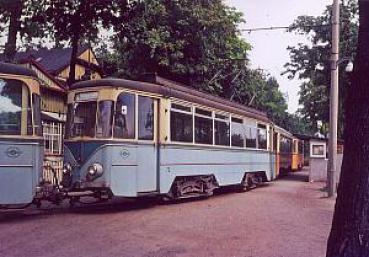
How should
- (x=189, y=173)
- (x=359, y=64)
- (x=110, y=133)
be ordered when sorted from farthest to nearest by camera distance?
(x=189, y=173), (x=110, y=133), (x=359, y=64)

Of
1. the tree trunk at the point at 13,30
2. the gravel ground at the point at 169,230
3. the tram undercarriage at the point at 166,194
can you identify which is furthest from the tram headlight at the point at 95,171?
the tree trunk at the point at 13,30

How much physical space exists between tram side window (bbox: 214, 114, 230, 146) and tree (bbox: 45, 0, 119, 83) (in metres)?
6.80

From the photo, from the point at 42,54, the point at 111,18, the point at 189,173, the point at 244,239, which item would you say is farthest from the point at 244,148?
the point at 42,54

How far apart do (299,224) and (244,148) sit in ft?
24.5

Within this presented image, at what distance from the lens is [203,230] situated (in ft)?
31.9

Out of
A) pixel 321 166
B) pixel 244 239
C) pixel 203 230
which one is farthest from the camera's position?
pixel 321 166

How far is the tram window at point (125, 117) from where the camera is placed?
12.0 meters

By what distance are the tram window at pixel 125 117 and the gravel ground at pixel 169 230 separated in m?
1.80

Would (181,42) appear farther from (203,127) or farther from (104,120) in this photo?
(104,120)

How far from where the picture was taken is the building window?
24053 mm

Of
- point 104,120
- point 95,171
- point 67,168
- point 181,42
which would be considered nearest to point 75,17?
point 181,42

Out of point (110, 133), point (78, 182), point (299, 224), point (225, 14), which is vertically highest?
point (225, 14)

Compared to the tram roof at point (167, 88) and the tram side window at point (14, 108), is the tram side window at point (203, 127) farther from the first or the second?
the tram side window at point (14, 108)

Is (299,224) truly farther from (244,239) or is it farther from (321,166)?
(321,166)
